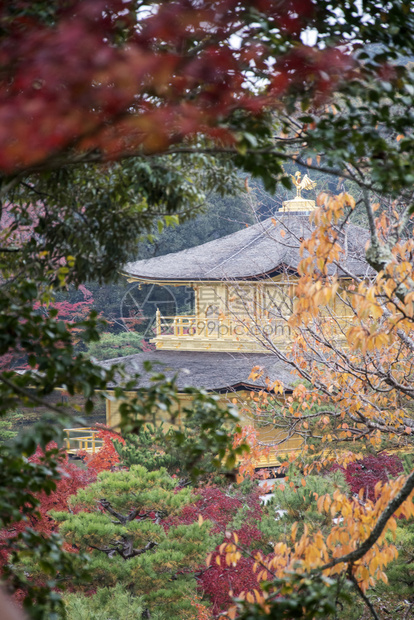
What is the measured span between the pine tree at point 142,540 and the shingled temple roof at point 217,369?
5976 mm

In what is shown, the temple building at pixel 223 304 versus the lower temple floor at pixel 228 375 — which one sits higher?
the temple building at pixel 223 304

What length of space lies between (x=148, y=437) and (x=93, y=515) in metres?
2.99

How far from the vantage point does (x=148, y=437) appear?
866cm

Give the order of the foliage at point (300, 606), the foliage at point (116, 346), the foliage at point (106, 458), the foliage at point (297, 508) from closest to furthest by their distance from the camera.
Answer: the foliage at point (300, 606) < the foliage at point (297, 508) < the foliage at point (106, 458) < the foliage at point (116, 346)

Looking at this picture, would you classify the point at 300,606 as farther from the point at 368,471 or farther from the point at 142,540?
the point at 368,471

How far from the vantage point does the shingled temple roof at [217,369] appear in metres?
12.6

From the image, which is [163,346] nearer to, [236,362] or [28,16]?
[236,362]

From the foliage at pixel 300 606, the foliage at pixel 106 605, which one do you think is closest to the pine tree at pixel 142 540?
the foliage at pixel 106 605

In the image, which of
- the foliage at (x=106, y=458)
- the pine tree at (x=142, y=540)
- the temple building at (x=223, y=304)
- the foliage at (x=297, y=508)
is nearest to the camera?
the pine tree at (x=142, y=540)

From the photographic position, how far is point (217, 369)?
1358 cm

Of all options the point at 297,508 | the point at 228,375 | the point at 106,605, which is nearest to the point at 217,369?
the point at 228,375

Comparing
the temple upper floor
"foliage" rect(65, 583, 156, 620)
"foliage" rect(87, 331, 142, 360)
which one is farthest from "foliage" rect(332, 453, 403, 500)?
"foliage" rect(87, 331, 142, 360)

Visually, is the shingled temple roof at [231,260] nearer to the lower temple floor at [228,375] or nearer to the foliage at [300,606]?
the lower temple floor at [228,375]

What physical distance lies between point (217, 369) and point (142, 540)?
26.0 ft
